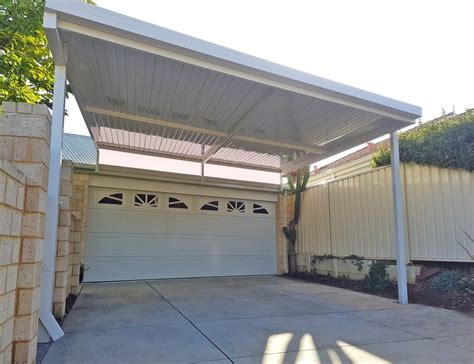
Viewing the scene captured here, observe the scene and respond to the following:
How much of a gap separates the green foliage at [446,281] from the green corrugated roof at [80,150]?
8.23 metres

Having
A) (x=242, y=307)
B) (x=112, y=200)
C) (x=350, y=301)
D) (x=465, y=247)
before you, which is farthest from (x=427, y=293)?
(x=112, y=200)

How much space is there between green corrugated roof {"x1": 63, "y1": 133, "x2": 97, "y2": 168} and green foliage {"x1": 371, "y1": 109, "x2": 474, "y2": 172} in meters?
7.71

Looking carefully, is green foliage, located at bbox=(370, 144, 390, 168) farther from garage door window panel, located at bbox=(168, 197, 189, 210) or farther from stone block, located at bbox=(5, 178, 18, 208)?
stone block, located at bbox=(5, 178, 18, 208)

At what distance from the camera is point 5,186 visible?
2336 mm

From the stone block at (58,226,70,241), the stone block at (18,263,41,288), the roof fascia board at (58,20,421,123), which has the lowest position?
the stone block at (18,263,41,288)

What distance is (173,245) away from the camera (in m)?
10.0

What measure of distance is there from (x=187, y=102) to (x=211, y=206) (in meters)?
4.74

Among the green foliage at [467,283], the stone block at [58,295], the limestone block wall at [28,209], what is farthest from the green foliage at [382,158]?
the limestone block wall at [28,209]

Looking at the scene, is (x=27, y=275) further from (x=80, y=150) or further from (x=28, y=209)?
(x=80, y=150)

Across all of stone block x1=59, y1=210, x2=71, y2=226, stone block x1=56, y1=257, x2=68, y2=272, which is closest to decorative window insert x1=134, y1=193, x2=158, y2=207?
stone block x1=59, y1=210, x2=71, y2=226

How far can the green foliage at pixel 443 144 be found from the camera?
673 cm

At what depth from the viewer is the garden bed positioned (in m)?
5.89

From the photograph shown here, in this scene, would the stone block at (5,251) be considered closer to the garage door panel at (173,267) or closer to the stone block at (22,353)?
the stone block at (22,353)

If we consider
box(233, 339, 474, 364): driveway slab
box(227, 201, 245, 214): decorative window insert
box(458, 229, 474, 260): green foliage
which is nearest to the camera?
box(233, 339, 474, 364): driveway slab
